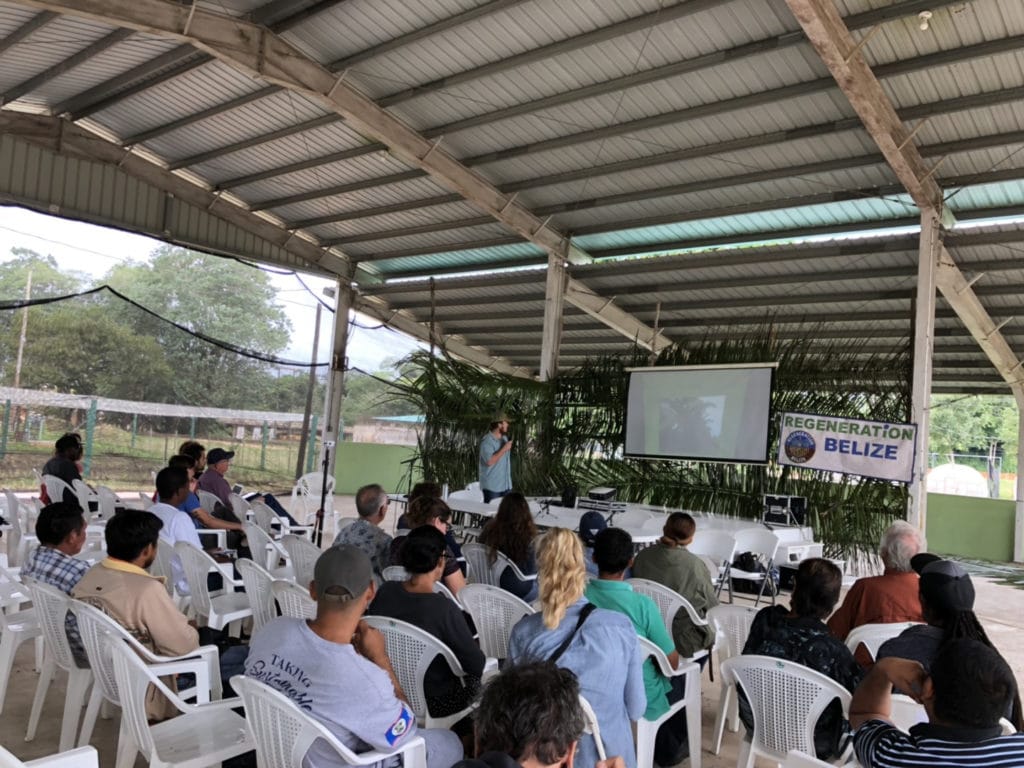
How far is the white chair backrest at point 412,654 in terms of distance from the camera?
2.40 meters

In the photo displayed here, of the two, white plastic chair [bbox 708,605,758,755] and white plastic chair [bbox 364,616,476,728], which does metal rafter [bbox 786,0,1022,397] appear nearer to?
white plastic chair [bbox 708,605,758,755]

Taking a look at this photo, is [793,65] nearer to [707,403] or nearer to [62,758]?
[707,403]

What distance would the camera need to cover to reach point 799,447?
7605 mm

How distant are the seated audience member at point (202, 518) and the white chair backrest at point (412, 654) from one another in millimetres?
2461

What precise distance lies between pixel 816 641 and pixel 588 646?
29.6 inches

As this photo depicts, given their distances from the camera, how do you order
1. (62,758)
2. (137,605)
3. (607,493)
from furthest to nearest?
(607,493) < (137,605) < (62,758)

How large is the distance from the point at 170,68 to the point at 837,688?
8953 millimetres

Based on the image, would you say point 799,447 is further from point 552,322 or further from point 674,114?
point 552,322

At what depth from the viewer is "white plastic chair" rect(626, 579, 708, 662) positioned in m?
3.15

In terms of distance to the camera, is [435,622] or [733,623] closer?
[435,622]

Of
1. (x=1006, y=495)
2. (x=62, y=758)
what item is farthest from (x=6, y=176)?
(x=1006, y=495)

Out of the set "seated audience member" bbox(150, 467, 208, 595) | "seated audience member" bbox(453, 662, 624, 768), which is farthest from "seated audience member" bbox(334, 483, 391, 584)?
"seated audience member" bbox(453, 662, 624, 768)

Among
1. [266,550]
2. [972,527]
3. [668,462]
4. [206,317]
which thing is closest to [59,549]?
[266,550]

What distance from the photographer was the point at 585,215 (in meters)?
9.41
